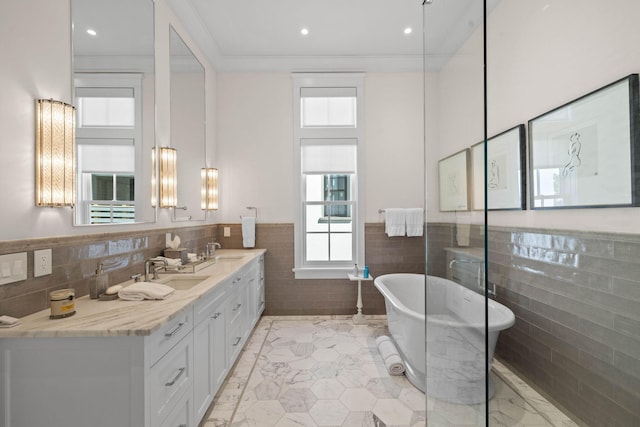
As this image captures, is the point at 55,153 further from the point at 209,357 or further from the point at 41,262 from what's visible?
the point at 209,357

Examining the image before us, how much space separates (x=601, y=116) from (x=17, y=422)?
257 centimetres

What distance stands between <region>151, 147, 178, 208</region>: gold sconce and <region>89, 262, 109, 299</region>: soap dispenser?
801 mm

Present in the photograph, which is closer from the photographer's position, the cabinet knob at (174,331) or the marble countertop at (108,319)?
the marble countertop at (108,319)

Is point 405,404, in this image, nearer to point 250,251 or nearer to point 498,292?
point 498,292

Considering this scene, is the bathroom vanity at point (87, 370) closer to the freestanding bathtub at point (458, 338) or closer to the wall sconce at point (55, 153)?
the wall sconce at point (55, 153)

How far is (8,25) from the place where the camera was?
4.22 feet

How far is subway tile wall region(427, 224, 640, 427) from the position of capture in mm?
1093

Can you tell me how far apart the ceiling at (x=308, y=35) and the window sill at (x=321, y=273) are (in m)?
2.52

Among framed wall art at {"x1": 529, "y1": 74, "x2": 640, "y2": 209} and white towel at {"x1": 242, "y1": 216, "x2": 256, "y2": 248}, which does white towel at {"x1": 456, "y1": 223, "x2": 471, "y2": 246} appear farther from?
white towel at {"x1": 242, "y1": 216, "x2": 256, "y2": 248}

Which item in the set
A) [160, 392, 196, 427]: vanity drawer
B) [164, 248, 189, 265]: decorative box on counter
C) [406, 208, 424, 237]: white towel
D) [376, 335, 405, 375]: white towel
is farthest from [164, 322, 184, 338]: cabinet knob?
[406, 208, 424, 237]: white towel

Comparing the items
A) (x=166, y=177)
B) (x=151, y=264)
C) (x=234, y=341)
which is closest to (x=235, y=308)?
(x=234, y=341)

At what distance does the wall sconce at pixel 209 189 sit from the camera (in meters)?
3.27

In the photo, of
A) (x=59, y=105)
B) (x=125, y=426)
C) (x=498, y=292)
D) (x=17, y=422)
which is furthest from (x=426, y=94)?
(x=17, y=422)

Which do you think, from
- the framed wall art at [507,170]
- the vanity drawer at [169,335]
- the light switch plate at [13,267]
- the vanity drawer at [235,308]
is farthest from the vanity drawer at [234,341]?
the framed wall art at [507,170]
